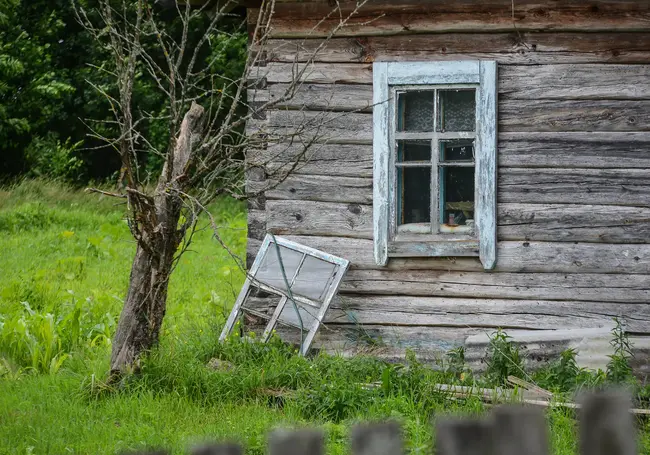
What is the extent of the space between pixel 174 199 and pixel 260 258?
112 cm

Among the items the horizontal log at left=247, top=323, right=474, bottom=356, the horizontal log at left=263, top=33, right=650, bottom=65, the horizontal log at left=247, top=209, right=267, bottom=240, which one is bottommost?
the horizontal log at left=247, top=323, right=474, bottom=356

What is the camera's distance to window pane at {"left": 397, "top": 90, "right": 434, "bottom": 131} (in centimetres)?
692

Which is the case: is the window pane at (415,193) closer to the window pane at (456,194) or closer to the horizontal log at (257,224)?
the window pane at (456,194)

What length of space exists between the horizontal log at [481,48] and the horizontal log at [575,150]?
564 mm

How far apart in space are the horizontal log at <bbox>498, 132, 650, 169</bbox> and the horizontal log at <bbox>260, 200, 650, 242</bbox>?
325mm

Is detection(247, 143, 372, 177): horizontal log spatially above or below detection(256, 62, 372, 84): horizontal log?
below

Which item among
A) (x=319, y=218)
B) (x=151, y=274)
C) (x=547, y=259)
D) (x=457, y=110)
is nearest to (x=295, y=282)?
(x=319, y=218)

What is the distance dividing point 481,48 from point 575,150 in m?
1.06

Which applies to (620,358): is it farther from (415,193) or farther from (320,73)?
(320,73)

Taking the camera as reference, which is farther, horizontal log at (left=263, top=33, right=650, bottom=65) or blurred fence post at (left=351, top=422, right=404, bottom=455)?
horizontal log at (left=263, top=33, right=650, bottom=65)

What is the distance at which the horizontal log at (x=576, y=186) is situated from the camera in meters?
6.60

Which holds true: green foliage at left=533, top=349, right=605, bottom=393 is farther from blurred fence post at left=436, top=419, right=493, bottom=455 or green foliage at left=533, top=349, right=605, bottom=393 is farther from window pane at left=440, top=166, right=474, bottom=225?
blurred fence post at left=436, top=419, right=493, bottom=455

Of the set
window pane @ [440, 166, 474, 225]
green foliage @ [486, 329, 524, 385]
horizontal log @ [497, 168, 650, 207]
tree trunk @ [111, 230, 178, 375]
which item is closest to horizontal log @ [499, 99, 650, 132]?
horizontal log @ [497, 168, 650, 207]

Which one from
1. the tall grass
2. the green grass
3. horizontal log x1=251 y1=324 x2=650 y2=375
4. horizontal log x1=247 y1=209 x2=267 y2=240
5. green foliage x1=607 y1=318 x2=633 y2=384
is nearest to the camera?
the green grass
